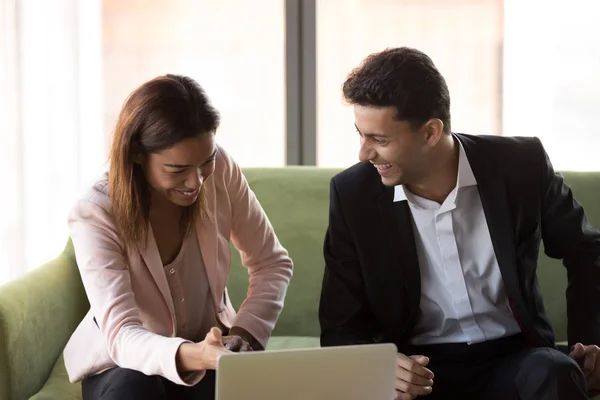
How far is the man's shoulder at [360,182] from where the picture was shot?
2002mm

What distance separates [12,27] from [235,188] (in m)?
1.35


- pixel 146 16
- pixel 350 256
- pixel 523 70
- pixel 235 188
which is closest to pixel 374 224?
pixel 350 256

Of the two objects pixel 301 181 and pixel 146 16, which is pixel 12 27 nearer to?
pixel 146 16

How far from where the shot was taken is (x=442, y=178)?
6.52 ft

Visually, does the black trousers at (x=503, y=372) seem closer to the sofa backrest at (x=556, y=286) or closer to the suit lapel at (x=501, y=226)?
the suit lapel at (x=501, y=226)

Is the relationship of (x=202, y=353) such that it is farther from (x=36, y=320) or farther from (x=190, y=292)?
(x=36, y=320)

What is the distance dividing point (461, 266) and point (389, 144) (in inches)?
13.1

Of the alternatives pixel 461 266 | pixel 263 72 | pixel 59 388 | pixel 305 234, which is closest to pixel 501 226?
pixel 461 266

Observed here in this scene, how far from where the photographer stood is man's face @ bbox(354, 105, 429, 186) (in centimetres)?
189

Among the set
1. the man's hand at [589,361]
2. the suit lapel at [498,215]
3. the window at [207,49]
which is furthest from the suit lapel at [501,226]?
the window at [207,49]

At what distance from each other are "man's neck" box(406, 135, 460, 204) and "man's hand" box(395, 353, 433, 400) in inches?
15.9

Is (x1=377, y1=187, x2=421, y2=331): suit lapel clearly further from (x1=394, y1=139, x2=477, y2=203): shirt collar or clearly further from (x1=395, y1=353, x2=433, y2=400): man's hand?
(x1=395, y1=353, x2=433, y2=400): man's hand

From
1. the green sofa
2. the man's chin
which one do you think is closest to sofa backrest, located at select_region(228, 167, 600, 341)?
the green sofa

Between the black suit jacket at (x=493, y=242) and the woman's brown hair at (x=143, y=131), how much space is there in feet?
1.42
